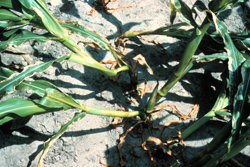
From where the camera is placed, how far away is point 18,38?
4.03ft

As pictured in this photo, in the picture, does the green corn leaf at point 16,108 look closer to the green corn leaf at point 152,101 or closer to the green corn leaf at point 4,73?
the green corn leaf at point 4,73

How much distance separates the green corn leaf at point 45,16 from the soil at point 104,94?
0.35m

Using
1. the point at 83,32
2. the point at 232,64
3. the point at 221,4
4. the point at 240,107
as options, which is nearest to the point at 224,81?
the point at 232,64

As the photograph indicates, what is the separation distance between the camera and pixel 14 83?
1.10 metres

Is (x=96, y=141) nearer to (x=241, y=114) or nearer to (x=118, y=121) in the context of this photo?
(x=118, y=121)

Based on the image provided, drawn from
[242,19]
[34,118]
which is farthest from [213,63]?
[34,118]

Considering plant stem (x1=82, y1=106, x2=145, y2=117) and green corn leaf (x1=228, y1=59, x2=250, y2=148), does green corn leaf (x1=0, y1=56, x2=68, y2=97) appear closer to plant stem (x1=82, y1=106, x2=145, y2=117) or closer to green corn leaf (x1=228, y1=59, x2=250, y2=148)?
plant stem (x1=82, y1=106, x2=145, y2=117)

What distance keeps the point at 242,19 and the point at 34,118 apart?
5.38 feet

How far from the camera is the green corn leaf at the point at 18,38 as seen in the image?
46.9 inches

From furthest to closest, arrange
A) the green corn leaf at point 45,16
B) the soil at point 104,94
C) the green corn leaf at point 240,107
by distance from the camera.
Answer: the soil at point 104,94
the green corn leaf at point 45,16
the green corn leaf at point 240,107

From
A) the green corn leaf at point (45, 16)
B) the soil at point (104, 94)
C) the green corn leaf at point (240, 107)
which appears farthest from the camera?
the soil at point (104, 94)

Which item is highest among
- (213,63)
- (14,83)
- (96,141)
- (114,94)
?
(14,83)

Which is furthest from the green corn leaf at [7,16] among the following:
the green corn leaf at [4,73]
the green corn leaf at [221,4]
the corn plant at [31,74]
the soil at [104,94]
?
the green corn leaf at [221,4]

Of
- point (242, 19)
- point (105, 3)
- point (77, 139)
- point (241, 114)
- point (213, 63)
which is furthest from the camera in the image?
point (242, 19)
